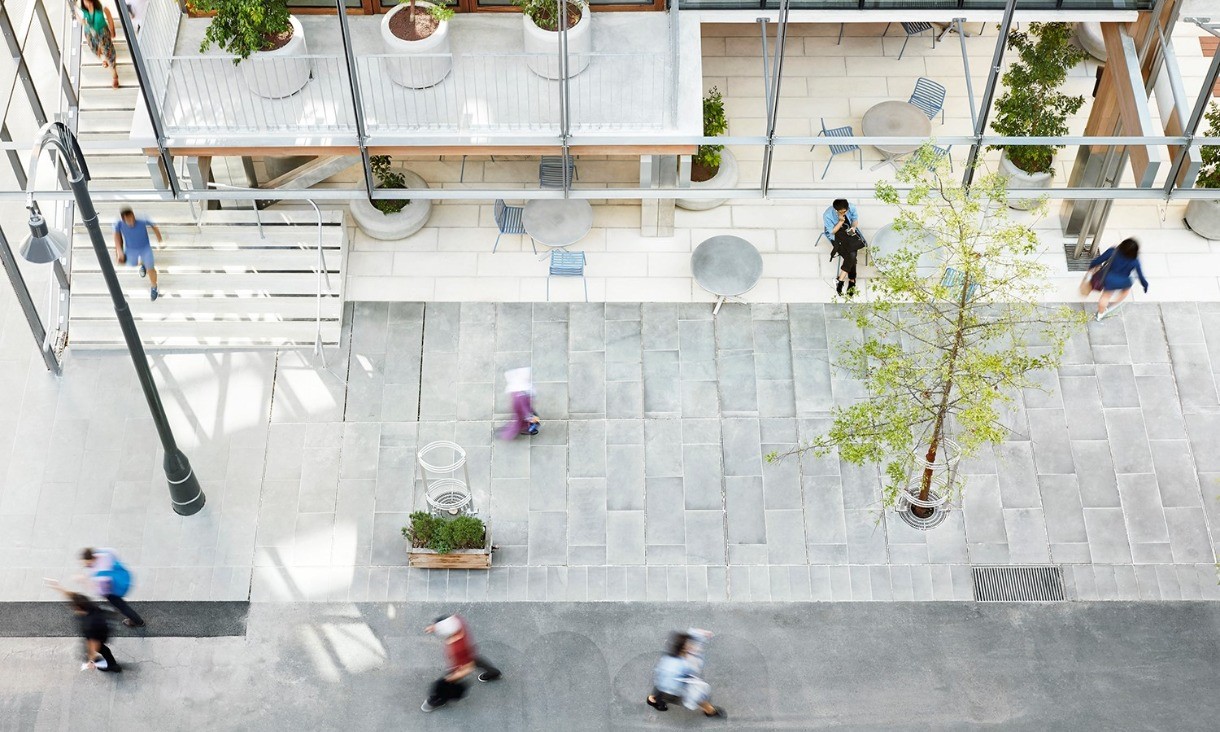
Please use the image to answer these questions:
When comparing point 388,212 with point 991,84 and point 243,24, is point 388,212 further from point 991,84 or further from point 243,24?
point 991,84

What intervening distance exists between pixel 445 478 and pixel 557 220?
13.8 feet

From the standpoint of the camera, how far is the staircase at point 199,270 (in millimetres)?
18688

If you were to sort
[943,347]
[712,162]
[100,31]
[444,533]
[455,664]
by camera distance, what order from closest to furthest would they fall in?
[943,347] < [455,664] < [444,533] < [100,31] < [712,162]

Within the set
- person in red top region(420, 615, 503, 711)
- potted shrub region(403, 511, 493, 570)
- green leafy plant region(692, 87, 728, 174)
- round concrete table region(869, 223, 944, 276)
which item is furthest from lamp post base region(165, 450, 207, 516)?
round concrete table region(869, 223, 944, 276)

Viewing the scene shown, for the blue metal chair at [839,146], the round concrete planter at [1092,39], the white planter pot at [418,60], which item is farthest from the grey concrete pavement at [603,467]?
the round concrete planter at [1092,39]

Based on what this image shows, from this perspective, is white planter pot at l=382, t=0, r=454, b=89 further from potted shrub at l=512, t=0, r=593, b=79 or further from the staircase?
the staircase

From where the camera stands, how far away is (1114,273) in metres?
17.9

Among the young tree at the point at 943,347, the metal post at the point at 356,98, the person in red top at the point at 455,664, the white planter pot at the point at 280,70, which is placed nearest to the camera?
the young tree at the point at 943,347

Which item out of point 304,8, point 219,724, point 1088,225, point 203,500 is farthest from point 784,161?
point 219,724

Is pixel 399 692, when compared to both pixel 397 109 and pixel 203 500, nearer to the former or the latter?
pixel 203 500

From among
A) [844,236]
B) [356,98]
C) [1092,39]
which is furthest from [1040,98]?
[356,98]

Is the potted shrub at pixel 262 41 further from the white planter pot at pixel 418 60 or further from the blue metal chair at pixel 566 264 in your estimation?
the blue metal chair at pixel 566 264

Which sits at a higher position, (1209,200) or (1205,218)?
(1209,200)

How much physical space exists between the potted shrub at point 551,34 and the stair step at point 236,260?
405 cm
